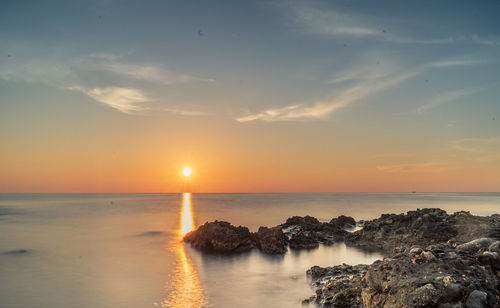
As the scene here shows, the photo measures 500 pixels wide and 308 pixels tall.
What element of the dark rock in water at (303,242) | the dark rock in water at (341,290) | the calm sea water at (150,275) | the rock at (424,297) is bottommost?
the calm sea water at (150,275)

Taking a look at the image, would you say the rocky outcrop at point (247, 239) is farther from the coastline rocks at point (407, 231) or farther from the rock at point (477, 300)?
the rock at point (477, 300)

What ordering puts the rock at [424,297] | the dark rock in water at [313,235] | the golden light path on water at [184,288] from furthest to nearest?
the dark rock in water at [313,235] < the golden light path on water at [184,288] < the rock at [424,297]

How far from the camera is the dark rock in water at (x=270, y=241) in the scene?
98.4 ft

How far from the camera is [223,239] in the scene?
3155 centimetres

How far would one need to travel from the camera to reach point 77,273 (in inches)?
974

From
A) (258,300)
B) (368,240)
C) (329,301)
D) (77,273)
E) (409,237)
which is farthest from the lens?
(368,240)

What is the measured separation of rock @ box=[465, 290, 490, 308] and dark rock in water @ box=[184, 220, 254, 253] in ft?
75.4

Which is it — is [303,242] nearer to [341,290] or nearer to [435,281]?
[341,290]

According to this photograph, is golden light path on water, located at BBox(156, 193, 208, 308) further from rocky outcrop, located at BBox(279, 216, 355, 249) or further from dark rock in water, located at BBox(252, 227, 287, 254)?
rocky outcrop, located at BBox(279, 216, 355, 249)

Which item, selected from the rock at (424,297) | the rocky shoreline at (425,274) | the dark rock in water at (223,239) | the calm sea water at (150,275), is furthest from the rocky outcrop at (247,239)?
the rock at (424,297)

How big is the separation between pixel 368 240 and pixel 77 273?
27.4 m

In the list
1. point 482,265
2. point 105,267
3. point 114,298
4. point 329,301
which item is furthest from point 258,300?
point 105,267

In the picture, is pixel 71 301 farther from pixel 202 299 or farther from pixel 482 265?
pixel 482 265

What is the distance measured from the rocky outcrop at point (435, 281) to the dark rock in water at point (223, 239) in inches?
678
